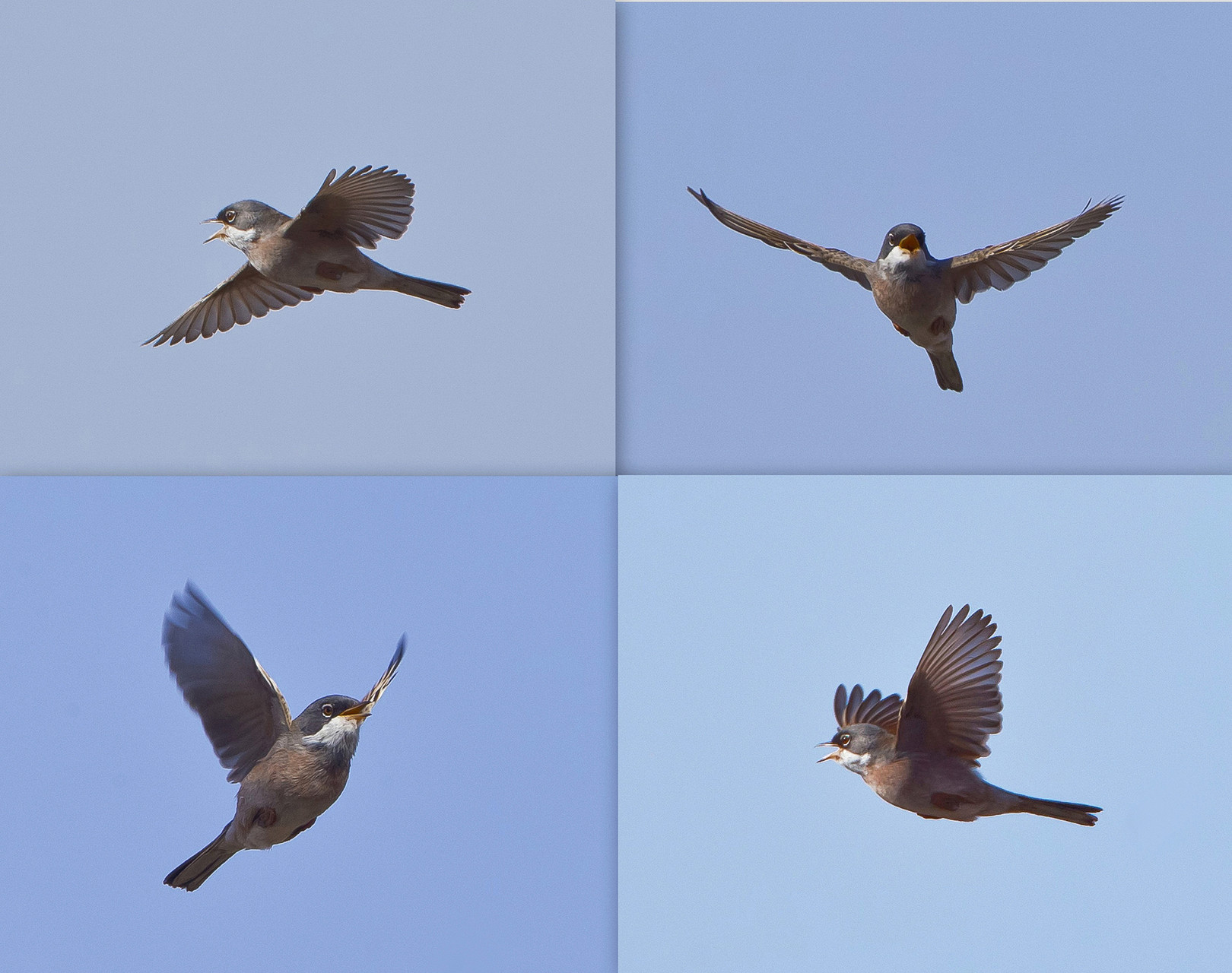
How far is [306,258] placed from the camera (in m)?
2.29

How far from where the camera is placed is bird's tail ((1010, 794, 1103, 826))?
2.29 m

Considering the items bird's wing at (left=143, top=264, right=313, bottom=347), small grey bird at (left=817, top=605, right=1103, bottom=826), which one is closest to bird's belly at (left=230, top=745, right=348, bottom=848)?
bird's wing at (left=143, top=264, right=313, bottom=347)

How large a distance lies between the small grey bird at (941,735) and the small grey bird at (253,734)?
738 mm

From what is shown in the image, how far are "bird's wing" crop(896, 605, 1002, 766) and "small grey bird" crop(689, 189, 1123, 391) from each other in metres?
0.41

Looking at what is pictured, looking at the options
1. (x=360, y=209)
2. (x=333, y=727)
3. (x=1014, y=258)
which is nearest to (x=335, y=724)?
(x=333, y=727)

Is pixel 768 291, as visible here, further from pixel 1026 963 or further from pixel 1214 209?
pixel 1026 963

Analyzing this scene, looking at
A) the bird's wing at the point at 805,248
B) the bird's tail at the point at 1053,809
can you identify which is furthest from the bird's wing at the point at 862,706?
the bird's wing at the point at 805,248

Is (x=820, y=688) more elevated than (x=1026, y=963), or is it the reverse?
(x=820, y=688)

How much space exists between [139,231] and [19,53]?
0.35m

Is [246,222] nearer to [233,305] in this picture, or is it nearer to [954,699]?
[233,305]

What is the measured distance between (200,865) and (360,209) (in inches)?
41.0

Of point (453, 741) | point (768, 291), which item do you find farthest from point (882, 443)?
point (453, 741)

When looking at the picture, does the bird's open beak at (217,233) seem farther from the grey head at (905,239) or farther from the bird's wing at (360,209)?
the grey head at (905,239)

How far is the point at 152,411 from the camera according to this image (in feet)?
7.60
